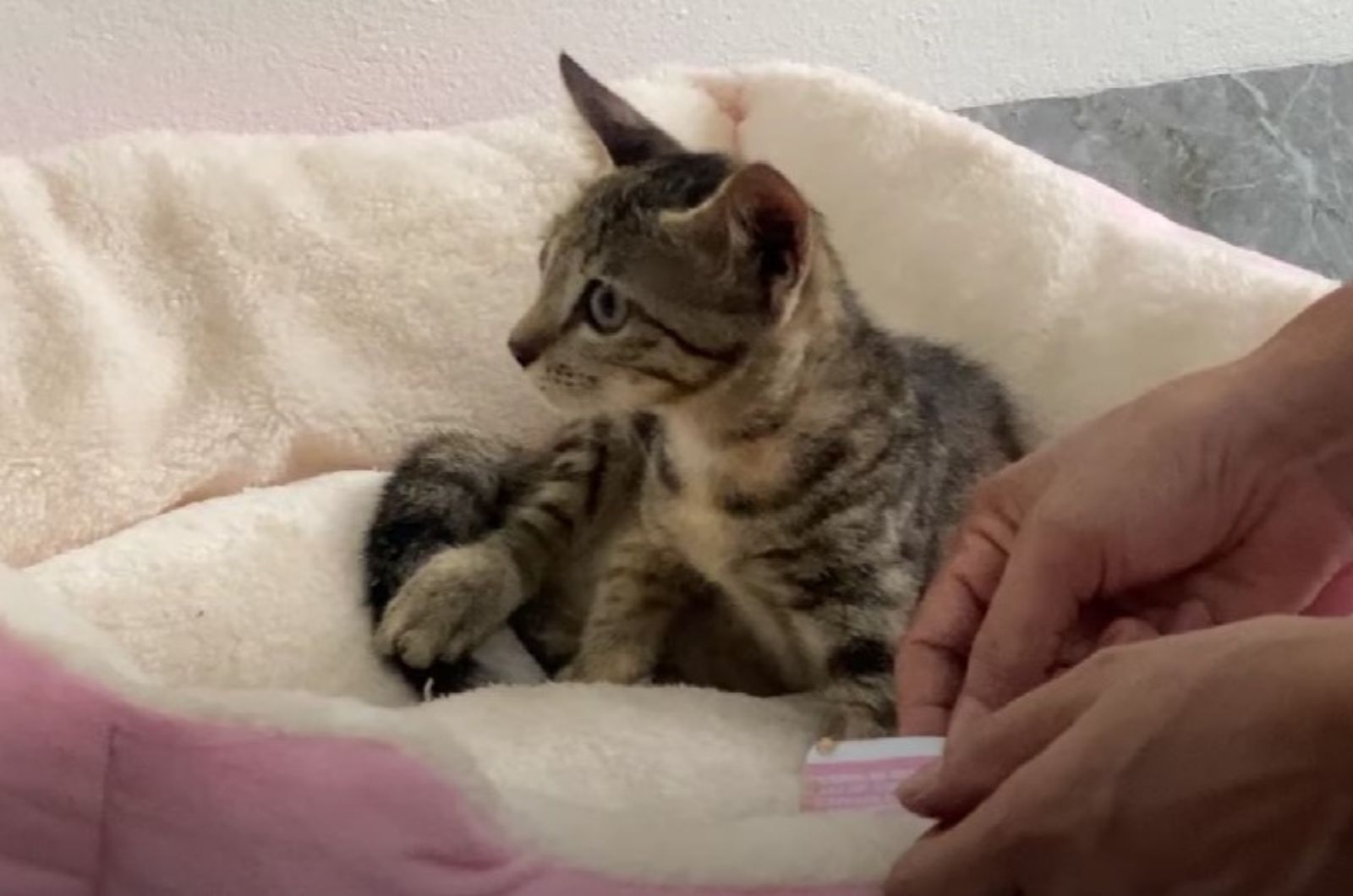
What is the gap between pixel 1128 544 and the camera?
1.12 meters

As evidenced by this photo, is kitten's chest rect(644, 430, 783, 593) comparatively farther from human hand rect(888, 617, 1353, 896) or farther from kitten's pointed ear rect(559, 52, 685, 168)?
human hand rect(888, 617, 1353, 896)

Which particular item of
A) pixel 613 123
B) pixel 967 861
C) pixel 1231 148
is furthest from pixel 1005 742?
pixel 1231 148

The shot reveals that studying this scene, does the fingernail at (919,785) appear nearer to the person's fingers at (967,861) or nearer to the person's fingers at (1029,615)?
the person's fingers at (967,861)

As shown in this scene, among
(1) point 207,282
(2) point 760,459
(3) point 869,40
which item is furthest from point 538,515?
(3) point 869,40

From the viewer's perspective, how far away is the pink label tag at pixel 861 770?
42.1 inches

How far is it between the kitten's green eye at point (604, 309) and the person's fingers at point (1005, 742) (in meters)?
0.51

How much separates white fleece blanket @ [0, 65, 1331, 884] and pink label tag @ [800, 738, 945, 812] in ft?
0.09

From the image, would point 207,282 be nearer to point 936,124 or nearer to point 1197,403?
point 936,124

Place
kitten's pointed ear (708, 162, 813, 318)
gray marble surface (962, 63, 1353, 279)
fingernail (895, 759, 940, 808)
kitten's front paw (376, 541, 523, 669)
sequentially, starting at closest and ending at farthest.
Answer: fingernail (895, 759, 940, 808), kitten's pointed ear (708, 162, 813, 318), kitten's front paw (376, 541, 523, 669), gray marble surface (962, 63, 1353, 279)

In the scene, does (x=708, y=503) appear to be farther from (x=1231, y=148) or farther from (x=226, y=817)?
(x=1231, y=148)

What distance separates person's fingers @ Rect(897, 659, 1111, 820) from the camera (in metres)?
0.81

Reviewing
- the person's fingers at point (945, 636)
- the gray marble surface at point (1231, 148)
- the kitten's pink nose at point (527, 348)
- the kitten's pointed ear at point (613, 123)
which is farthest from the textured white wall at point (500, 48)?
the person's fingers at point (945, 636)

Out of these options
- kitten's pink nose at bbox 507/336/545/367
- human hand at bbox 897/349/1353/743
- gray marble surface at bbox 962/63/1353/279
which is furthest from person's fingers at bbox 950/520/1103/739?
gray marble surface at bbox 962/63/1353/279

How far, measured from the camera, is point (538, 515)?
4.74 ft
